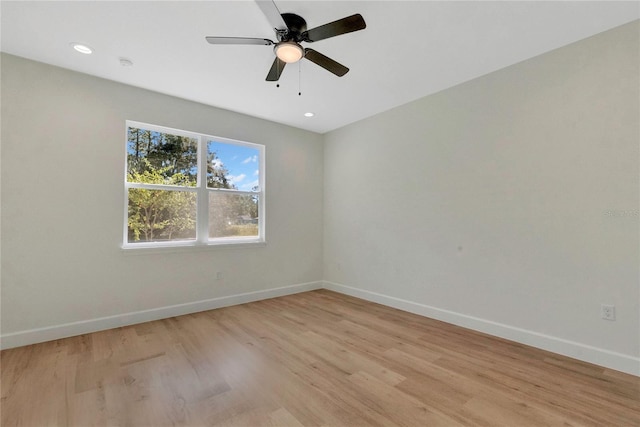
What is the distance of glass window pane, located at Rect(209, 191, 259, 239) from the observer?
396cm

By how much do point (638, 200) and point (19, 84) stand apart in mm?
5542

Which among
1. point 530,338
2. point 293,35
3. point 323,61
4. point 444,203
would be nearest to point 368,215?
point 444,203

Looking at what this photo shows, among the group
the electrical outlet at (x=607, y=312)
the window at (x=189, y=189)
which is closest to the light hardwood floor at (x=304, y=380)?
the electrical outlet at (x=607, y=312)

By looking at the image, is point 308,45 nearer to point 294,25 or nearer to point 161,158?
point 294,25

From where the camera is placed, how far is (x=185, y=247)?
362 centimetres

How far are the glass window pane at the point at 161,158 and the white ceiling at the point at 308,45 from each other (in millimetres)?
578

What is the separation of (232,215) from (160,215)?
0.95 m

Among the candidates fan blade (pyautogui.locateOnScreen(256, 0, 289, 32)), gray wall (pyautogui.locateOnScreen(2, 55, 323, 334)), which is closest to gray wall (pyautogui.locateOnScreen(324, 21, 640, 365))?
fan blade (pyautogui.locateOnScreen(256, 0, 289, 32))

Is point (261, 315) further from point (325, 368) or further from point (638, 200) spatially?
point (638, 200)

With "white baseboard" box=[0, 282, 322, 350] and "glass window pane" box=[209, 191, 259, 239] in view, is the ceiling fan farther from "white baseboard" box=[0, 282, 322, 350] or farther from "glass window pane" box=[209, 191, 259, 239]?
"white baseboard" box=[0, 282, 322, 350]

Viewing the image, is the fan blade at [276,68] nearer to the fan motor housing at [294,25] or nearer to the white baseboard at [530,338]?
the fan motor housing at [294,25]

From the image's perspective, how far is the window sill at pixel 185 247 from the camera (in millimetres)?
3260

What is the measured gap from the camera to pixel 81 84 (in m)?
3.00

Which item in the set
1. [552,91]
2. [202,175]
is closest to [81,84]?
[202,175]
